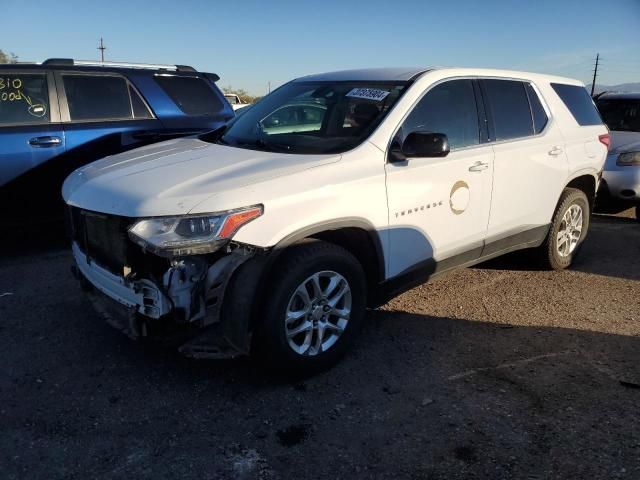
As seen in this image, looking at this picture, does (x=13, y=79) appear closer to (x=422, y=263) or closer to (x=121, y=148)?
(x=121, y=148)

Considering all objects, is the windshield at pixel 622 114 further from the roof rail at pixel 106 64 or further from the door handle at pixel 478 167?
the roof rail at pixel 106 64

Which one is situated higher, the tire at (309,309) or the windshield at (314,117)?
the windshield at (314,117)

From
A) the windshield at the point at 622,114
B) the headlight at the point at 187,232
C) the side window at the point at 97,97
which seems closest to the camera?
the headlight at the point at 187,232

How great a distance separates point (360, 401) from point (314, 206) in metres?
1.11

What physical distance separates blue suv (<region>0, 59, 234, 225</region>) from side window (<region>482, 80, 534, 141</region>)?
3.39 meters

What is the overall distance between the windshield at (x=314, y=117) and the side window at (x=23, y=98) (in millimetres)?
2157

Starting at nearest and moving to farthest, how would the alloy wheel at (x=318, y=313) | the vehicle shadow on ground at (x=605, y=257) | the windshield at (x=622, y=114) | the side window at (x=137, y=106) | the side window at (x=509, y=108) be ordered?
the alloy wheel at (x=318, y=313)
the side window at (x=509, y=108)
the vehicle shadow on ground at (x=605, y=257)
the side window at (x=137, y=106)
the windshield at (x=622, y=114)

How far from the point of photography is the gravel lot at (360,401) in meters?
2.50

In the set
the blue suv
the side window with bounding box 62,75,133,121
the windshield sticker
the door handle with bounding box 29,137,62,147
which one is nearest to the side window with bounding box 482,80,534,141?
the windshield sticker

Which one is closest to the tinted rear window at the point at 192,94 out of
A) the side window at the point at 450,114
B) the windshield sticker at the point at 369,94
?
the windshield sticker at the point at 369,94

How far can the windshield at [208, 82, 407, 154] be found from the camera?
348 centimetres

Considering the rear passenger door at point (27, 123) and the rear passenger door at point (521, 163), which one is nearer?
the rear passenger door at point (521, 163)

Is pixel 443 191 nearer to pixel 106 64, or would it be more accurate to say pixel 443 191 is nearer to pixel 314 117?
pixel 314 117

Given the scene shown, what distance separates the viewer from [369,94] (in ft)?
12.2
